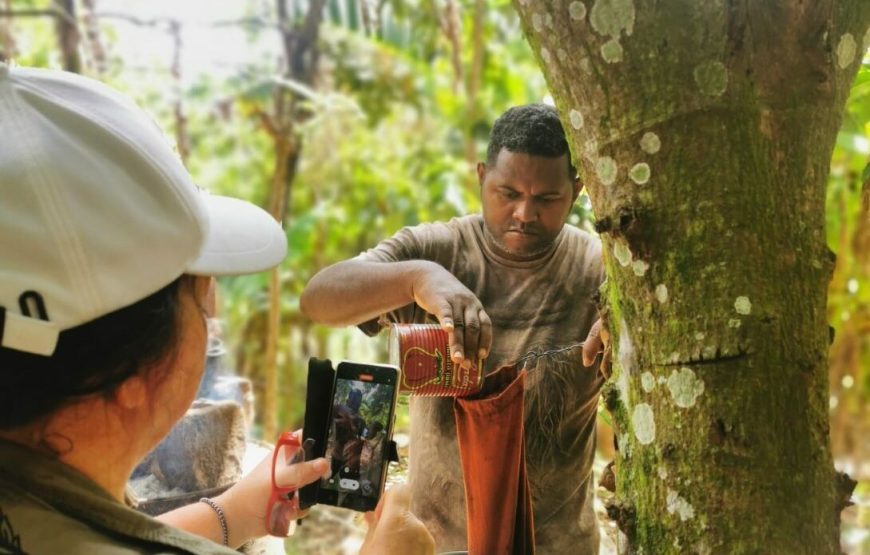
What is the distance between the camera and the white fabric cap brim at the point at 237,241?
1.10 metres

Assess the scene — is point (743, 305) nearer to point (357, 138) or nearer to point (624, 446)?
point (624, 446)

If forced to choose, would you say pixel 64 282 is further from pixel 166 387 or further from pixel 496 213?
pixel 496 213

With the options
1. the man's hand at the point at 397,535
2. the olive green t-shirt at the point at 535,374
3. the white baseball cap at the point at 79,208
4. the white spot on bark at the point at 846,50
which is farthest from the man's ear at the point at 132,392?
the white spot on bark at the point at 846,50

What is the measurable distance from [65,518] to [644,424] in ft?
2.70

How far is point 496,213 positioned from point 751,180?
0.87m

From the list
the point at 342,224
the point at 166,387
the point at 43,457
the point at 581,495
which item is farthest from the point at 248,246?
the point at 342,224

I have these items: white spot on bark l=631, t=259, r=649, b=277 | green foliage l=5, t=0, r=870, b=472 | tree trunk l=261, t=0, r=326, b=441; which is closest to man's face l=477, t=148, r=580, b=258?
white spot on bark l=631, t=259, r=649, b=277

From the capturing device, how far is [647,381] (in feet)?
4.28

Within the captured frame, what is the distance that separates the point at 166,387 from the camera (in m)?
1.09

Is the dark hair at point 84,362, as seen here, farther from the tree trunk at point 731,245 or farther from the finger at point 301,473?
the tree trunk at point 731,245

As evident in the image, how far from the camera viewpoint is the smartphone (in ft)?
4.99

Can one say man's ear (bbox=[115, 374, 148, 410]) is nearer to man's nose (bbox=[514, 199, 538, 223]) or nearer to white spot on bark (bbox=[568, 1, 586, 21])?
white spot on bark (bbox=[568, 1, 586, 21])

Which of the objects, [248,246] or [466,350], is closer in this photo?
[248,246]

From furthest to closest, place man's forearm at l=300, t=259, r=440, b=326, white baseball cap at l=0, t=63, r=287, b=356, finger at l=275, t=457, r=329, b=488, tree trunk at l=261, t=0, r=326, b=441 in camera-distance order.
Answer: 1. tree trunk at l=261, t=0, r=326, b=441
2. man's forearm at l=300, t=259, r=440, b=326
3. finger at l=275, t=457, r=329, b=488
4. white baseball cap at l=0, t=63, r=287, b=356
